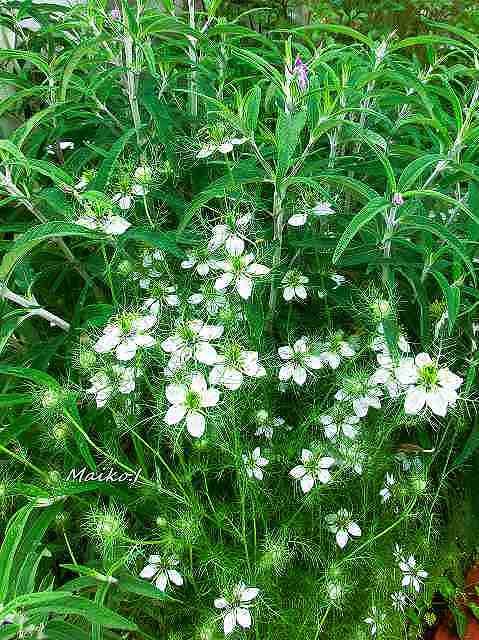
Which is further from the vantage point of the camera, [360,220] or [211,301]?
[211,301]

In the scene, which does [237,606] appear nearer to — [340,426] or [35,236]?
[340,426]

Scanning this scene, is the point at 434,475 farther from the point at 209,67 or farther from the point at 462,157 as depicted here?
the point at 209,67

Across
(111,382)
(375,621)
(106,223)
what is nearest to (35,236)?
(106,223)

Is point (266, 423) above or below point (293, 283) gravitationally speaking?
below

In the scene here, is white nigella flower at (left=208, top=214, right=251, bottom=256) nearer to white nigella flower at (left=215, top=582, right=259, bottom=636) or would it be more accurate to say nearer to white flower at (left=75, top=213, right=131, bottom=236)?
white flower at (left=75, top=213, right=131, bottom=236)

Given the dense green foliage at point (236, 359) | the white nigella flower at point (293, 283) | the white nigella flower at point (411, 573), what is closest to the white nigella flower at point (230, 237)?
the dense green foliage at point (236, 359)

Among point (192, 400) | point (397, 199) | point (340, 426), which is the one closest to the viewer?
point (192, 400)

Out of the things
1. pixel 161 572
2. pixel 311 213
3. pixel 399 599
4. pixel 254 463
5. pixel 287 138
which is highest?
pixel 287 138

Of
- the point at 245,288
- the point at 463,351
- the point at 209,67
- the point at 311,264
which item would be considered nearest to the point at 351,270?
the point at 311,264
